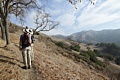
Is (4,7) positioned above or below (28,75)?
above

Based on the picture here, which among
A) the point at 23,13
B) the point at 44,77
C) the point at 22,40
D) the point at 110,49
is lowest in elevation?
the point at 110,49

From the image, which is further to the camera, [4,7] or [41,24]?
[41,24]

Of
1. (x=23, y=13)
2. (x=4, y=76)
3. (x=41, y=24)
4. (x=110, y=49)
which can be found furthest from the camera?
(x=110, y=49)

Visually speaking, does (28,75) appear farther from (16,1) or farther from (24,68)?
(16,1)

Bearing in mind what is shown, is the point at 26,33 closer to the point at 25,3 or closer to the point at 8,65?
the point at 8,65

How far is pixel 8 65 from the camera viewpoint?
10.3 meters

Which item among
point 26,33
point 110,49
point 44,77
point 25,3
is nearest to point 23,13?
point 25,3

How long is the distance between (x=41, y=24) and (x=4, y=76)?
34.0 m

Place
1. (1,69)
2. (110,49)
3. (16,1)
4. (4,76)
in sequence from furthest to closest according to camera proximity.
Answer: (110,49) → (16,1) → (1,69) → (4,76)

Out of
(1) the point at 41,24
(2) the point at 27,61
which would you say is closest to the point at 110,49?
(1) the point at 41,24

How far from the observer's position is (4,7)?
17.2 m

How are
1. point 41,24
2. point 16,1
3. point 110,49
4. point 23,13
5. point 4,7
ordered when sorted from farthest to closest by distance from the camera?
point 110,49
point 41,24
point 23,13
point 16,1
point 4,7

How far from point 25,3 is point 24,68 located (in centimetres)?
1011

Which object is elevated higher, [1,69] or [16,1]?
[16,1]
